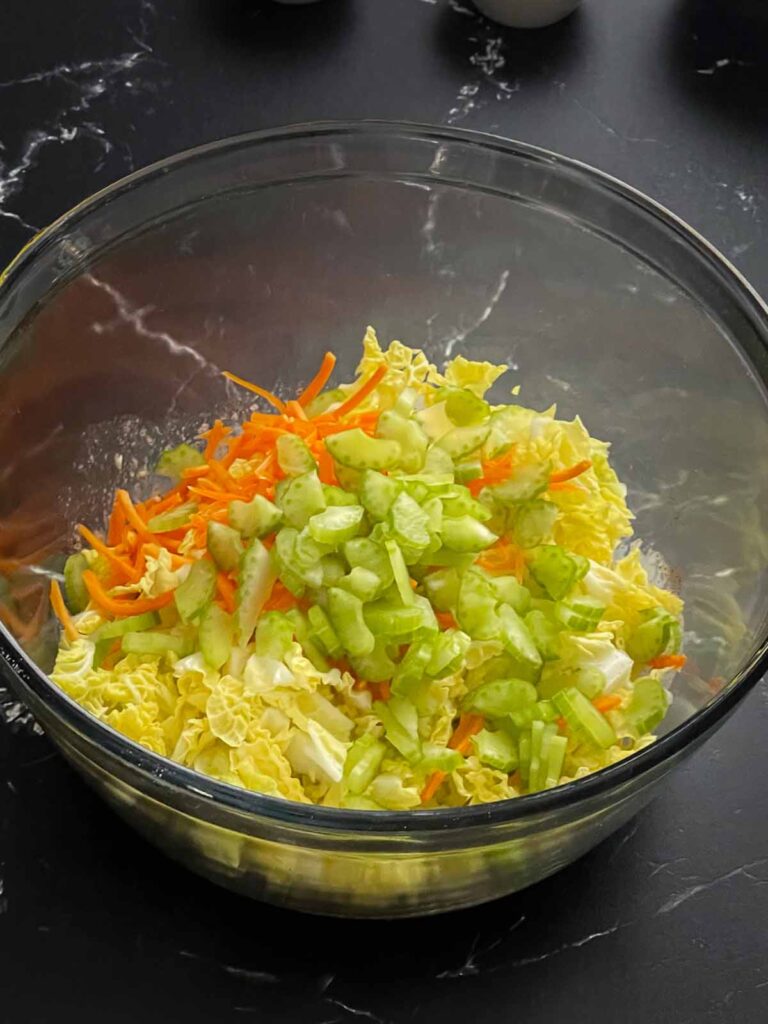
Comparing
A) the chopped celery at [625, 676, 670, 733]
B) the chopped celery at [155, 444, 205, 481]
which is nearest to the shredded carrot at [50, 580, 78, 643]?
the chopped celery at [155, 444, 205, 481]

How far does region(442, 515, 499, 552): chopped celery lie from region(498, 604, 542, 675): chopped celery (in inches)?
2.5

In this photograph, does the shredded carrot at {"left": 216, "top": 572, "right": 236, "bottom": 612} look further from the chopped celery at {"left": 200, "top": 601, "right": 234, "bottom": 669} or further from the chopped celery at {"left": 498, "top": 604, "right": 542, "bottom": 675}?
the chopped celery at {"left": 498, "top": 604, "right": 542, "bottom": 675}

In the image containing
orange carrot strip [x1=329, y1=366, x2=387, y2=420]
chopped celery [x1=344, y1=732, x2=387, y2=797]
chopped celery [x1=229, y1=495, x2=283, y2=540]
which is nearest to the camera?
chopped celery [x1=344, y1=732, x2=387, y2=797]

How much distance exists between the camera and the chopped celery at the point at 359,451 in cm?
129

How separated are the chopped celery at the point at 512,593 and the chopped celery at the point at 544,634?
1cm

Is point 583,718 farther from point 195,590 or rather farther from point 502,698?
point 195,590

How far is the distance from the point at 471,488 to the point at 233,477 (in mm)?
242

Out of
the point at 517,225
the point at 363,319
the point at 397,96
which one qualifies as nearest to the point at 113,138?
the point at 397,96

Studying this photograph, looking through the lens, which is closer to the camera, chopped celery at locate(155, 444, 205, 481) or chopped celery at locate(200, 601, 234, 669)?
chopped celery at locate(200, 601, 234, 669)

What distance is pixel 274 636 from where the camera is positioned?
3.90ft

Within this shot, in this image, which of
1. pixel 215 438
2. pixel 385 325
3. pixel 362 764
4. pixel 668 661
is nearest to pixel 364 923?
pixel 362 764

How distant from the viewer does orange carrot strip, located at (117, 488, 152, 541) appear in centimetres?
130

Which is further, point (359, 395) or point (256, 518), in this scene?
point (359, 395)

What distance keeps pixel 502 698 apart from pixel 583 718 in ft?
0.25
